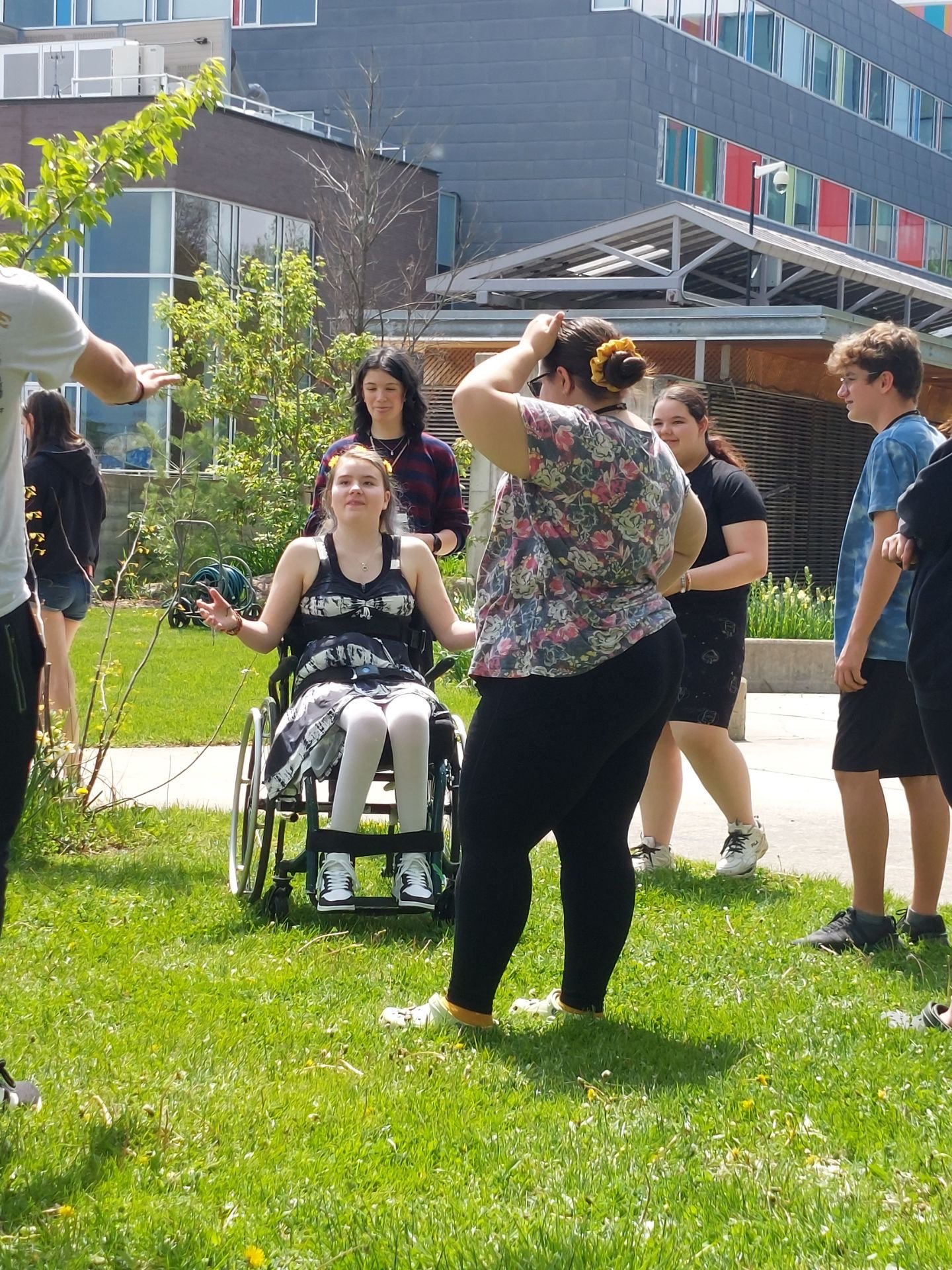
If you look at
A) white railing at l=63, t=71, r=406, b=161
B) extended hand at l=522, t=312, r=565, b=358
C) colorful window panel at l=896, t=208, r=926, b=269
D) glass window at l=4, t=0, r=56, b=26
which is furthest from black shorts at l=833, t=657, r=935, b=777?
colorful window panel at l=896, t=208, r=926, b=269

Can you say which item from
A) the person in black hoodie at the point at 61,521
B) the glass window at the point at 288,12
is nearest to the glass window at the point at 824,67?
the glass window at the point at 288,12

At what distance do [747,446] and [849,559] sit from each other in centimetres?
1695

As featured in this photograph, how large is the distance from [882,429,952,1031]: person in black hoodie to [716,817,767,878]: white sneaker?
7.06ft

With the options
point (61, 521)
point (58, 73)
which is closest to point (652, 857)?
point (61, 521)

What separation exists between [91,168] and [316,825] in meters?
2.77

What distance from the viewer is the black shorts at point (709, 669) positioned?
621 centimetres

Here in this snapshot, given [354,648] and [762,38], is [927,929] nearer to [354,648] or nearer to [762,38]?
[354,648]

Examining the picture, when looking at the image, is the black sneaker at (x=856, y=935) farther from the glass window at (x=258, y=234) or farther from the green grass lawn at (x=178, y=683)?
the glass window at (x=258, y=234)

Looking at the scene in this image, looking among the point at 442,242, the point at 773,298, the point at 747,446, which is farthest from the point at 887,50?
the point at 747,446

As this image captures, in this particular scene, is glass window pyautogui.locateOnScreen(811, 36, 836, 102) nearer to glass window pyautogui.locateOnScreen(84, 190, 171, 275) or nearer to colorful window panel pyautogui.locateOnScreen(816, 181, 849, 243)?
colorful window panel pyautogui.locateOnScreen(816, 181, 849, 243)

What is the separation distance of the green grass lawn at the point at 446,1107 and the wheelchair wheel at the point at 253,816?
0.64ft

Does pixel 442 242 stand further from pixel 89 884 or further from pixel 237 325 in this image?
pixel 89 884

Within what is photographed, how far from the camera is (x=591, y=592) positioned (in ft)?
12.8

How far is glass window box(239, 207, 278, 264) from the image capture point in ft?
87.6
